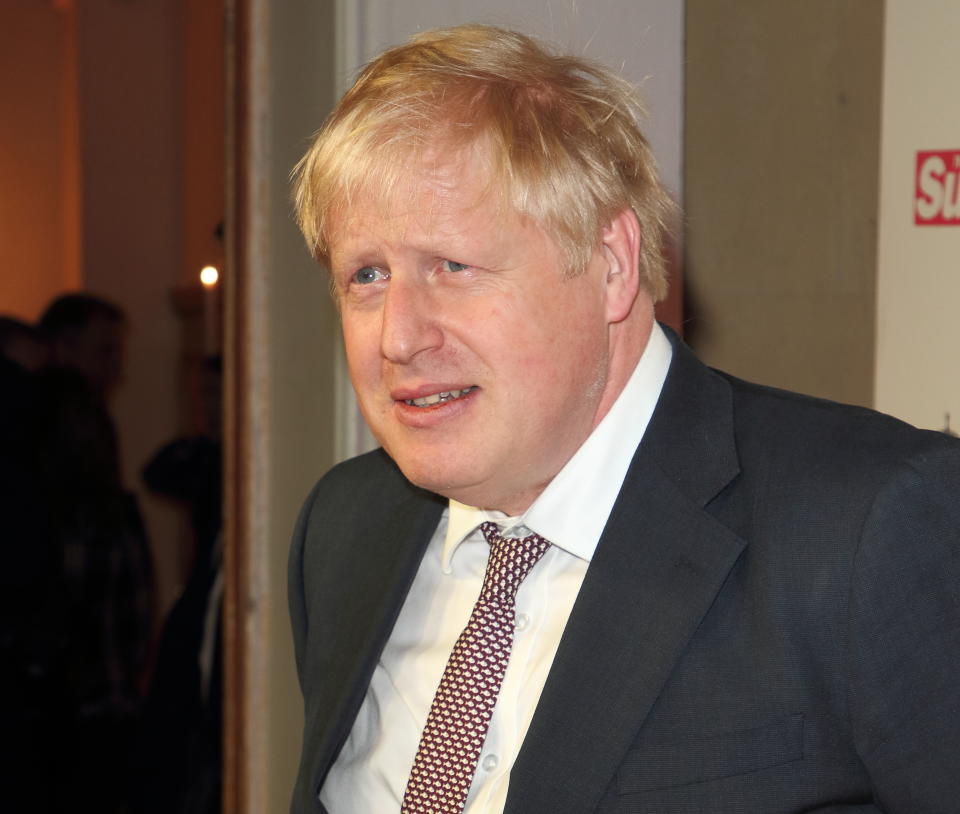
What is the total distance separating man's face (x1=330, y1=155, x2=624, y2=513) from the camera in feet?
3.67

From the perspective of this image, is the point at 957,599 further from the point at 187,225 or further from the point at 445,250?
the point at 187,225

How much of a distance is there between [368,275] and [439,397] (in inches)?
6.0

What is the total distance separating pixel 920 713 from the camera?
0.99 metres

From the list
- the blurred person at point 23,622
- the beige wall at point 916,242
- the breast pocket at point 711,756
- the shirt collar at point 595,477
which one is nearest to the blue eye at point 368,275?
the shirt collar at point 595,477

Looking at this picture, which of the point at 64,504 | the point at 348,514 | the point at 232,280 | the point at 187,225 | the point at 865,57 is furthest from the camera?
the point at 187,225

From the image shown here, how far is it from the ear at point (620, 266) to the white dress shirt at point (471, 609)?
0.08m

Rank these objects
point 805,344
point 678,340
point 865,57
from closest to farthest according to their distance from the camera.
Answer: point 678,340, point 865,57, point 805,344

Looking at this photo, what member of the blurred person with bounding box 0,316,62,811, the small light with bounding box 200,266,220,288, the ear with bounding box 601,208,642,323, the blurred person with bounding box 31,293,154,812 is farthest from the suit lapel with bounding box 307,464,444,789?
the small light with bounding box 200,266,220,288

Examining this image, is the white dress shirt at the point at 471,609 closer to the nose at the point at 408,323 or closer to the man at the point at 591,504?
the man at the point at 591,504

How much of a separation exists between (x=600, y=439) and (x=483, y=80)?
1.27ft

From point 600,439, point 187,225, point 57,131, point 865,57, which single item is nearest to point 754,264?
point 865,57

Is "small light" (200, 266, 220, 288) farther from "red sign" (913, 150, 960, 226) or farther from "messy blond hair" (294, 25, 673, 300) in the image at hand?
"messy blond hair" (294, 25, 673, 300)

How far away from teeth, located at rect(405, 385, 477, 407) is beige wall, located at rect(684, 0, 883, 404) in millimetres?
1013

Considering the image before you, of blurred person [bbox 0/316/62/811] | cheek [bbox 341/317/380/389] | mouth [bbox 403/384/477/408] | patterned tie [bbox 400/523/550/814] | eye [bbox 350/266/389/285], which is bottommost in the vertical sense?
blurred person [bbox 0/316/62/811]
